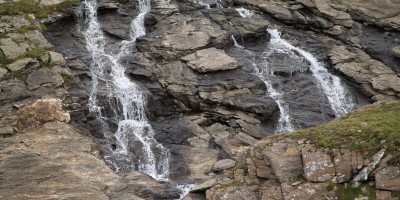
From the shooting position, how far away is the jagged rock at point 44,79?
86.3 ft

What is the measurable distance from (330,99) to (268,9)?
10.4 metres

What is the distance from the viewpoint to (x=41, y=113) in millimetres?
24109

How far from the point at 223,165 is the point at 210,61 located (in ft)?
31.8

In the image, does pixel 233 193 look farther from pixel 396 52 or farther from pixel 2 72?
pixel 396 52

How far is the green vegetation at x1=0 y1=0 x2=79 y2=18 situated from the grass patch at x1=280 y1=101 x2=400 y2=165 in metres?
21.0

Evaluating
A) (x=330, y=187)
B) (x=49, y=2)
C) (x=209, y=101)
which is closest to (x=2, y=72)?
(x=49, y=2)

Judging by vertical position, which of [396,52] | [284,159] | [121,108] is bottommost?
[121,108]

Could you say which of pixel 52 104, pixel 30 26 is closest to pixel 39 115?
pixel 52 104

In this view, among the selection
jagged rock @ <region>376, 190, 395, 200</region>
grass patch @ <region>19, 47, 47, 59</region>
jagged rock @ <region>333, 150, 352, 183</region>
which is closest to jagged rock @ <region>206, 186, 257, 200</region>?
jagged rock @ <region>333, 150, 352, 183</region>

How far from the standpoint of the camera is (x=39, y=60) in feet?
91.7

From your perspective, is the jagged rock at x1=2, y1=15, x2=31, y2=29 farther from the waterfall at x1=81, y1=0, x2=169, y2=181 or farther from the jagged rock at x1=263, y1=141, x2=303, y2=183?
the jagged rock at x1=263, y1=141, x2=303, y2=183

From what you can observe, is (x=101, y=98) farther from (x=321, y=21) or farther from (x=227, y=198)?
(x=321, y=21)

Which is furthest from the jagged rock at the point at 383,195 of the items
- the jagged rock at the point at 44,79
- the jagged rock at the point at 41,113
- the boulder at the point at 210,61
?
the jagged rock at the point at 44,79

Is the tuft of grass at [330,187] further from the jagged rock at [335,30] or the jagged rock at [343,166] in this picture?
the jagged rock at [335,30]
